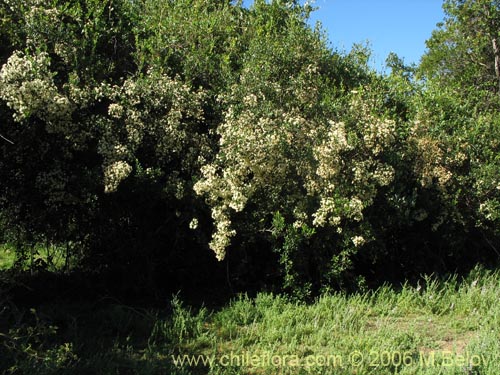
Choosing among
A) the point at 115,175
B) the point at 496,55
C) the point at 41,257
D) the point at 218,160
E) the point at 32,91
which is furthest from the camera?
the point at 496,55

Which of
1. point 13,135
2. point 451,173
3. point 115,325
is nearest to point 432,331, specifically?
point 451,173

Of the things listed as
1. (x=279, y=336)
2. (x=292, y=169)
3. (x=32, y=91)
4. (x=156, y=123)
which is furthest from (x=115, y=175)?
(x=279, y=336)

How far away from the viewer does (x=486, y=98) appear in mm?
7953

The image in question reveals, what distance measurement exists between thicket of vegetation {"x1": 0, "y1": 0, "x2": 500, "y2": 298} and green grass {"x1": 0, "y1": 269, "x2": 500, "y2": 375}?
0.48 meters

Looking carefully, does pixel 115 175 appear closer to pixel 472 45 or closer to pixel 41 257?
pixel 41 257

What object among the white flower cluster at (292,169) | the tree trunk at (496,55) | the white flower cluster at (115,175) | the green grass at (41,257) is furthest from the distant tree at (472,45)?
the green grass at (41,257)

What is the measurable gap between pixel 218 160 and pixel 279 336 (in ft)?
5.98

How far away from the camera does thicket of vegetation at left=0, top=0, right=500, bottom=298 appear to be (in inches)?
197

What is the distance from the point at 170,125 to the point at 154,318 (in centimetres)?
188

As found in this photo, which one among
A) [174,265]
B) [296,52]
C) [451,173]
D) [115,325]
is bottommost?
[115,325]

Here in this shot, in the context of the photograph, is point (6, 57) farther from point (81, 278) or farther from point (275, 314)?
point (275, 314)

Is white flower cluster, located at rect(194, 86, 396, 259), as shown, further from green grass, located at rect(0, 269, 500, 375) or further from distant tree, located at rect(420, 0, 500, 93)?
distant tree, located at rect(420, 0, 500, 93)

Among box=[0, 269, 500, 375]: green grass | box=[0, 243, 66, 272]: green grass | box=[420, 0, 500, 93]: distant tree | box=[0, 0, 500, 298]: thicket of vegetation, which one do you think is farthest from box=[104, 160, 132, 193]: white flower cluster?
box=[420, 0, 500, 93]: distant tree

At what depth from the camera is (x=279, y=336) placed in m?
4.54
